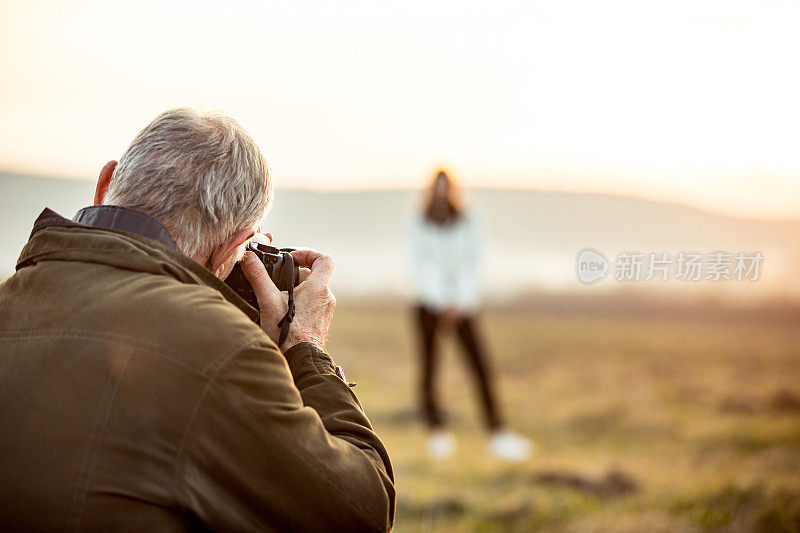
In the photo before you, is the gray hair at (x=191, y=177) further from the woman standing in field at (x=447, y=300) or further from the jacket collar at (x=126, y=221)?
the woman standing in field at (x=447, y=300)

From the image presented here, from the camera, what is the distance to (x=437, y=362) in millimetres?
4445

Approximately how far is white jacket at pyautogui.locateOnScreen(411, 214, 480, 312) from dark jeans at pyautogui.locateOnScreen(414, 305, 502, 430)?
0.42 ft

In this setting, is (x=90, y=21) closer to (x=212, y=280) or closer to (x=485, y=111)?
(x=485, y=111)

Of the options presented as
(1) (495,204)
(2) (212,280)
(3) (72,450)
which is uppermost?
(2) (212,280)

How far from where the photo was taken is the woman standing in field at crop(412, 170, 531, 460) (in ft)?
14.0

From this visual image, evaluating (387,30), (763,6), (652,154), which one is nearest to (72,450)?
(387,30)

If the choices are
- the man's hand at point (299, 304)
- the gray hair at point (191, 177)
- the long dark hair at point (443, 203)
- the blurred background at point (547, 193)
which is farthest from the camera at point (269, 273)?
the long dark hair at point (443, 203)

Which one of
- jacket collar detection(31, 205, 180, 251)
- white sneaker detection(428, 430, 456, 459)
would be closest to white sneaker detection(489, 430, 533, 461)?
white sneaker detection(428, 430, 456, 459)

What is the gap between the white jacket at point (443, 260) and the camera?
4.29m

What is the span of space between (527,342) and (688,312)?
3.26 feet

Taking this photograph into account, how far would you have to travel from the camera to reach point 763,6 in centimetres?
430

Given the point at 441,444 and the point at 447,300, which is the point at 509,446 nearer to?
the point at 441,444

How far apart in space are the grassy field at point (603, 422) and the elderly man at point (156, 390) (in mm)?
3242

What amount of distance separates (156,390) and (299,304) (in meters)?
0.36
